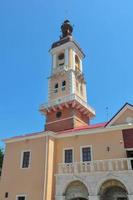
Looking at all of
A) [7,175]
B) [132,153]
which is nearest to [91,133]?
[132,153]

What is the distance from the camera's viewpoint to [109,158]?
1905 centimetres

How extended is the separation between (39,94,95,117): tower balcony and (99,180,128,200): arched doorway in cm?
1099


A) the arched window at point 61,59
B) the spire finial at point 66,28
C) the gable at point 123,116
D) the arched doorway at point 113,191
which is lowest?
the arched doorway at point 113,191

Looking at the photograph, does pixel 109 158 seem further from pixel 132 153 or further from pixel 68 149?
pixel 68 149

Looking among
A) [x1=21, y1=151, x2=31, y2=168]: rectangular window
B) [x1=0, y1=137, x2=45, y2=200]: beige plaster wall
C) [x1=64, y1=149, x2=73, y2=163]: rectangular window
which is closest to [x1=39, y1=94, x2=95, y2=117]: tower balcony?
[x1=0, y1=137, x2=45, y2=200]: beige plaster wall

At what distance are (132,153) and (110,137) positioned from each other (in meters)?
2.19

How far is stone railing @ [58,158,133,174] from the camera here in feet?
56.5

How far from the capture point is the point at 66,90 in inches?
1151

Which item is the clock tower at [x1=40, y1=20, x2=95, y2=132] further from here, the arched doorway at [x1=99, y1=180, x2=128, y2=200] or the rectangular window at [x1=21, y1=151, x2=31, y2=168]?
the arched doorway at [x1=99, y1=180, x2=128, y2=200]

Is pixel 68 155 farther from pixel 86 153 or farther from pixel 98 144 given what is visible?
pixel 98 144

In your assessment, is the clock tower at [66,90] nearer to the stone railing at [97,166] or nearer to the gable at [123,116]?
the gable at [123,116]

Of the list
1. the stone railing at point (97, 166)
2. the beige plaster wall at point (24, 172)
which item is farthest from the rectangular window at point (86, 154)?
the beige plaster wall at point (24, 172)

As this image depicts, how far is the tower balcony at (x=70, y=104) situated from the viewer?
27.0 metres

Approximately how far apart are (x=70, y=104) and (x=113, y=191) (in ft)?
37.4
